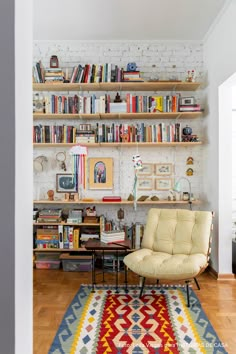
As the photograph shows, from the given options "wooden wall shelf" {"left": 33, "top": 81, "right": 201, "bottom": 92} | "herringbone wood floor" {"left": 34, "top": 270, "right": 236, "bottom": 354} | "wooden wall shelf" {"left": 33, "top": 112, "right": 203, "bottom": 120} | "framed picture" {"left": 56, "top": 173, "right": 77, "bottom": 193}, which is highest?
"wooden wall shelf" {"left": 33, "top": 81, "right": 201, "bottom": 92}

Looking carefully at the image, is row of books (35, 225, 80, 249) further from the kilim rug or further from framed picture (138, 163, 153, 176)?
framed picture (138, 163, 153, 176)

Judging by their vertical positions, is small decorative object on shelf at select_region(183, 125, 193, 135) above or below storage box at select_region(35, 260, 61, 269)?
above

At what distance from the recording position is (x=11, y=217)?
0.73 m

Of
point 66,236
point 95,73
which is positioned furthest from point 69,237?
point 95,73

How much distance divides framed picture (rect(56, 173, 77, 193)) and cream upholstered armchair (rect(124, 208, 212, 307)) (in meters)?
1.29

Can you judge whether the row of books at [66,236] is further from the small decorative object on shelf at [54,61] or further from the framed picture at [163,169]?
the small decorative object on shelf at [54,61]

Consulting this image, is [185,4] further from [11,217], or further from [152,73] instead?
[11,217]

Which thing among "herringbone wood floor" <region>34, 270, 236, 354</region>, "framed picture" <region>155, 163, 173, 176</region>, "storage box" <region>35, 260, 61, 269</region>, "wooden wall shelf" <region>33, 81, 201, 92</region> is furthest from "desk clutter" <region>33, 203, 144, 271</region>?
"wooden wall shelf" <region>33, 81, 201, 92</region>

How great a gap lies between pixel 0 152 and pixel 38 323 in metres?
2.46

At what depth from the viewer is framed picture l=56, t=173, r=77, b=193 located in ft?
15.4

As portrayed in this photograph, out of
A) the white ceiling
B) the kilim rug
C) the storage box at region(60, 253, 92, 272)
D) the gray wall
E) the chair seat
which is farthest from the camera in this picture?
the storage box at region(60, 253, 92, 272)

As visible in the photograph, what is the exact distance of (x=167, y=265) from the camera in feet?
10.4

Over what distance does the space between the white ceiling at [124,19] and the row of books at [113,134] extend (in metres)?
1.21

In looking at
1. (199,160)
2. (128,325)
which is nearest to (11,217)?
(128,325)
